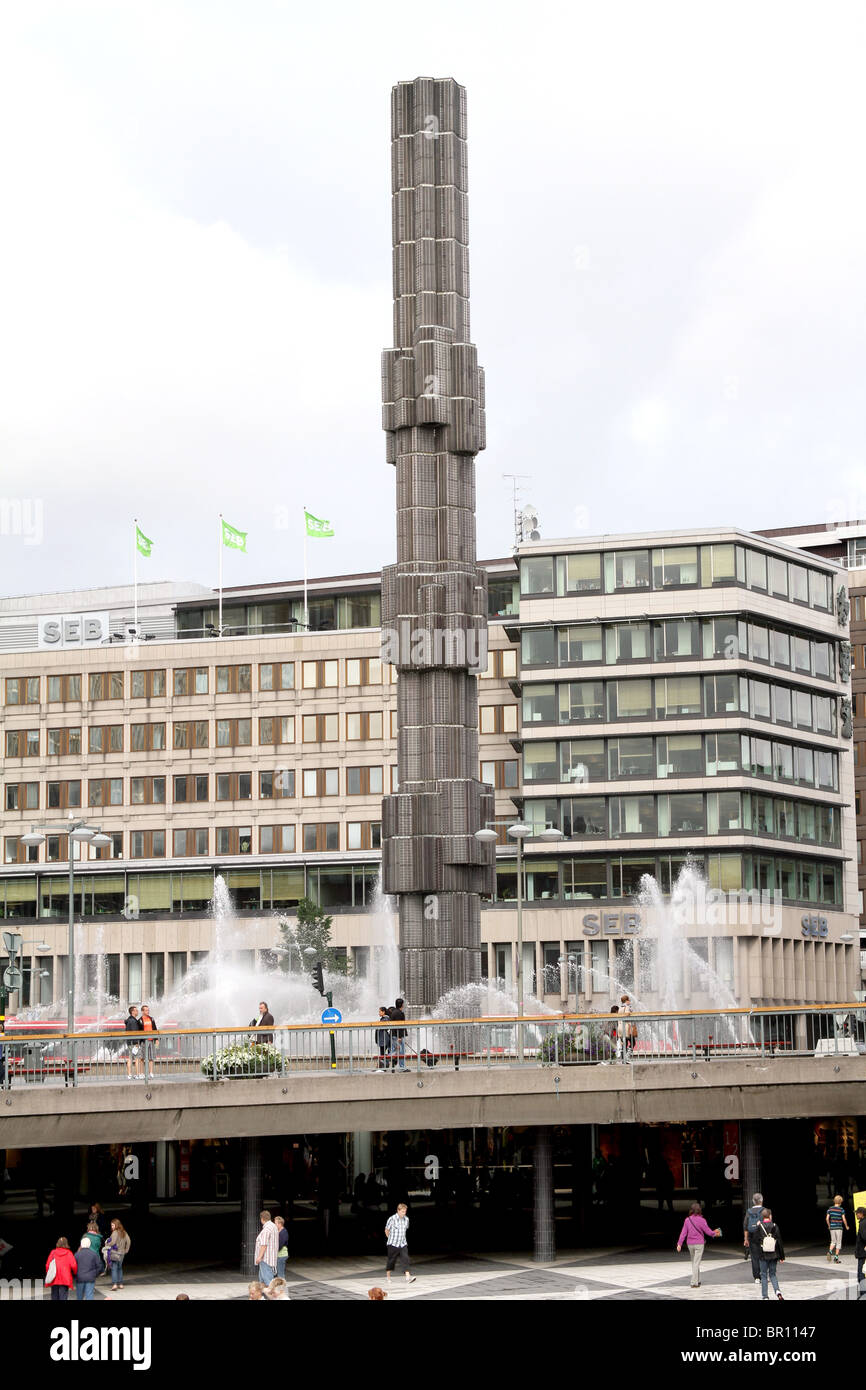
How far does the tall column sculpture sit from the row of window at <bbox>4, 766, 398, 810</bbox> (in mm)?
32689

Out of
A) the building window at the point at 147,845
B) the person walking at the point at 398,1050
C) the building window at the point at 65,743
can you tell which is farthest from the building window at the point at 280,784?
the person walking at the point at 398,1050

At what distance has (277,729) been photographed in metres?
103

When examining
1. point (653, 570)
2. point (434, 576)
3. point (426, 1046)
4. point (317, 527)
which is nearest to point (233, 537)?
point (317, 527)

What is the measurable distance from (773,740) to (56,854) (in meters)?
41.4

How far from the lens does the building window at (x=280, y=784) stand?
10262 centimetres

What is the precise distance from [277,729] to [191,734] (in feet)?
17.2

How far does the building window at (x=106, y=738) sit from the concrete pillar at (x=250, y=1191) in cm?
6767

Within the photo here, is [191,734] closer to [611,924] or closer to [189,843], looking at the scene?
[189,843]

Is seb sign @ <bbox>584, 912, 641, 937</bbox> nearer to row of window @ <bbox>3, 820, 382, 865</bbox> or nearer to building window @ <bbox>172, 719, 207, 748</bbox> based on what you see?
row of window @ <bbox>3, 820, 382, 865</bbox>

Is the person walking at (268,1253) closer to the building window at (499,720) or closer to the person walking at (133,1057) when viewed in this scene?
the person walking at (133,1057)

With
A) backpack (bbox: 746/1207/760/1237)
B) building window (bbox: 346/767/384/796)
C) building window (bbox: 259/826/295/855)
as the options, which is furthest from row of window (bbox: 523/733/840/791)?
backpack (bbox: 746/1207/760/1237)

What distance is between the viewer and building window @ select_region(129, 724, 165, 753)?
10481 centimetres

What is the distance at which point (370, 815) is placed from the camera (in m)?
Answer: 102
